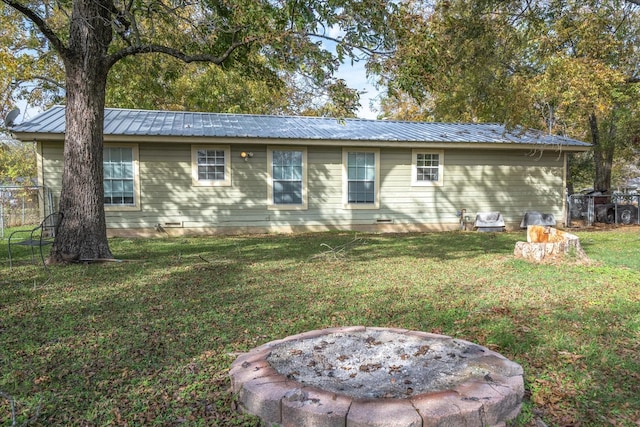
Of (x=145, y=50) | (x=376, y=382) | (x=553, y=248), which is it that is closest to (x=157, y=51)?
(x=145, y=50)

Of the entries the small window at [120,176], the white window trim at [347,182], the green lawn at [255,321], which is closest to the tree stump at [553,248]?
the green lawn at [255,321]

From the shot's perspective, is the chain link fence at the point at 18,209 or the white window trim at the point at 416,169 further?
the chain link fence at the point at 18,209

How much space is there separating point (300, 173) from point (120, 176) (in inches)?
180

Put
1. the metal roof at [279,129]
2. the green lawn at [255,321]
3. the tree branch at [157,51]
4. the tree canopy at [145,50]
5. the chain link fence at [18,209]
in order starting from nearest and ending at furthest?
the green lawn at [255,321], the tree canopy at [145,50], the tree branch at [157,51], the metal roof at [279,129], the chain link fence at [18,209]

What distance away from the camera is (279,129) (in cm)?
1153

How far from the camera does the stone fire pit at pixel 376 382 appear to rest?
189 centimetres

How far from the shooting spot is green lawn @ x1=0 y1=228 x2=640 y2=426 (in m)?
2.37

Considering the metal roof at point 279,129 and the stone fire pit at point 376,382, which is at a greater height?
the metal roof at point 279,129

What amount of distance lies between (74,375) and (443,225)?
35.6 ft

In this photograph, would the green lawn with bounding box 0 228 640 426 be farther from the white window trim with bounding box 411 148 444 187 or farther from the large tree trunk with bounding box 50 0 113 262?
the white window trim with bounding box 411 148 444 187

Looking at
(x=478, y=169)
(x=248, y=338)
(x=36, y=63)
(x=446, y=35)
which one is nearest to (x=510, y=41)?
(x=446, y=35)

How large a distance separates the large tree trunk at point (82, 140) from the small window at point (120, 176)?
402 cm

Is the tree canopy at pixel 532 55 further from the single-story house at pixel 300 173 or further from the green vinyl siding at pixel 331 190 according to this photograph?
the green vinyl siding at pixel 331 190

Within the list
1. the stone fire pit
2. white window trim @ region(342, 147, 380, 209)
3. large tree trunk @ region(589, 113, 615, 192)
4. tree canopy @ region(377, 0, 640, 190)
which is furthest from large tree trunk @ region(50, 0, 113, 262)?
large tree trunk @ region(589, 113, 615, 192)
